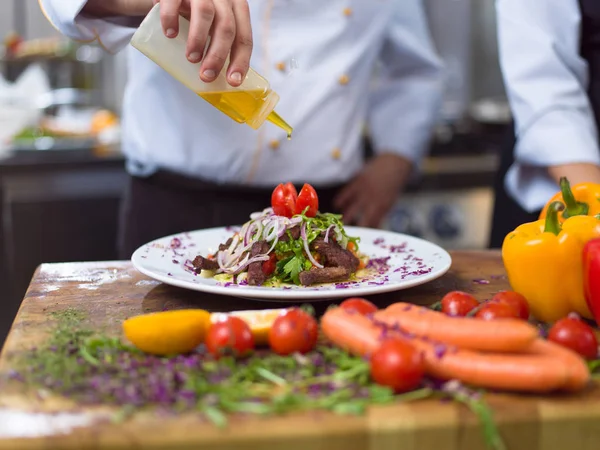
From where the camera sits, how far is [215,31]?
53.1 inches

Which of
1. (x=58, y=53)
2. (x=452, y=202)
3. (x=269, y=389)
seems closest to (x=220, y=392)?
(x=269, y=389)

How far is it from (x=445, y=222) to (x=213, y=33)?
2501 mm

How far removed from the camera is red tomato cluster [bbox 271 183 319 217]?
1510 millimetres

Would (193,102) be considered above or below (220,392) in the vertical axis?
above

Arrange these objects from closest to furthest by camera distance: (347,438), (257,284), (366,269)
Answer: (347,438) → (257,284) → (366,269)

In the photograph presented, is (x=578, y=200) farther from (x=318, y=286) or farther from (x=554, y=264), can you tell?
(x=318, y=286)

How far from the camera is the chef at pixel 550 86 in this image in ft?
6.28

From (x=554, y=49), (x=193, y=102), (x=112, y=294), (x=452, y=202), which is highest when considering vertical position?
(x=554, y=49)

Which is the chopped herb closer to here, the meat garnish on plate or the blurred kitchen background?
the meat garnish on plate

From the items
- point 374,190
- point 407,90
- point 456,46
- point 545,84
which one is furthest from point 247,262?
point 456,46

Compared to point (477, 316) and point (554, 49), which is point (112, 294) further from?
Result: point (554, 49)

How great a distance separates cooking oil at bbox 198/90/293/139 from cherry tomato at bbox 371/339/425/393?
0.63m

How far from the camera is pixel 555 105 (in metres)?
1.96

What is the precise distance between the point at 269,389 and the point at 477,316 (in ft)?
1.25
